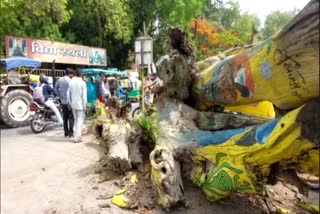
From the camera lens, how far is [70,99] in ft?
22.8

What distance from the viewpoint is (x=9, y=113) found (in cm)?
886

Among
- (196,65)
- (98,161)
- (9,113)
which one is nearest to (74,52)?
(9,113)

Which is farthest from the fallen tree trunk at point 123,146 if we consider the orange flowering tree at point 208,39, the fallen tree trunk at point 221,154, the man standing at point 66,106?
the orange flowering tree at point 208,39

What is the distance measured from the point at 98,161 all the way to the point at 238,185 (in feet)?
9.49

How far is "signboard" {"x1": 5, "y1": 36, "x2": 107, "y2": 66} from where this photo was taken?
13320 millimetres

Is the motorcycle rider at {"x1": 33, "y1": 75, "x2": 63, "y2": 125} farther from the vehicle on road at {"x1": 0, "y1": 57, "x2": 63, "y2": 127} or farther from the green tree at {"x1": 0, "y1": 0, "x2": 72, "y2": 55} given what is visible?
the green tree at {"x1": 0, "y1": 0, "x2": 72, "y2": 55}

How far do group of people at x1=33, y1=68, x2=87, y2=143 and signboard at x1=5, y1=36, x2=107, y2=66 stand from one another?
228 inches

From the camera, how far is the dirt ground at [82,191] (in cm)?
323

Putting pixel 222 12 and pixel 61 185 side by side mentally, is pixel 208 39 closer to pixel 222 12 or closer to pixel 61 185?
pixel 222 12

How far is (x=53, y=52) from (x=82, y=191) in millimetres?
12351

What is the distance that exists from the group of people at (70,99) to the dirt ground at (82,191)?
54.8 inches

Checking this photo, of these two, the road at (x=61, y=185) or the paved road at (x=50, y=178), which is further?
the paved road at (x=50, y=178)

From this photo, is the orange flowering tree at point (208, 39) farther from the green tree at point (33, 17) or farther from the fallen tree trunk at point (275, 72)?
the fallen tree trunk at point (275, 72)

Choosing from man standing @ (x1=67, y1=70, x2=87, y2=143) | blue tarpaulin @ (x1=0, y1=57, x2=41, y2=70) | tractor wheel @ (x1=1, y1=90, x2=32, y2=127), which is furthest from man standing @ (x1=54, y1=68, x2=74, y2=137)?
blue tarpaulin @ (x1=0, y1=57, x2=41, y2=70)
